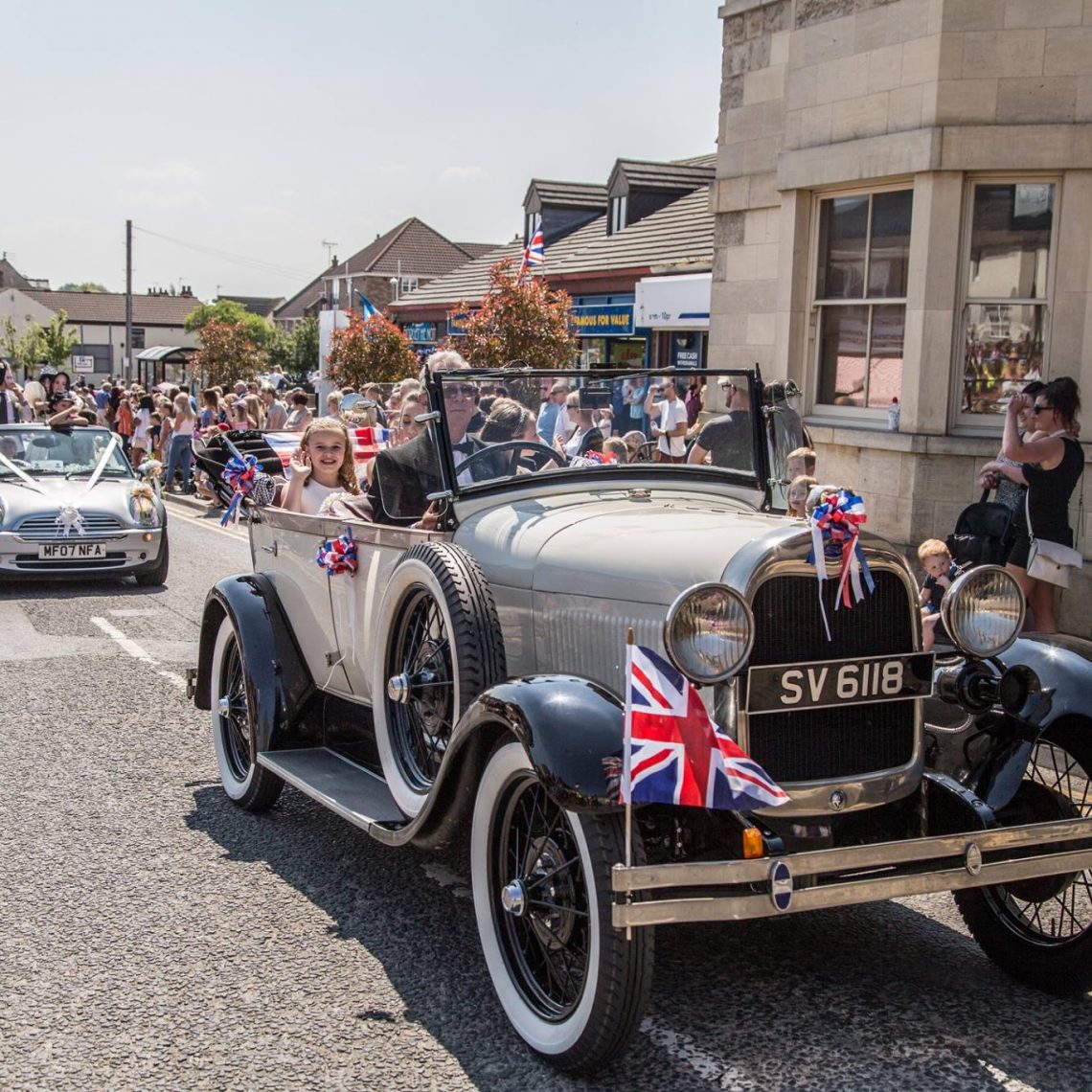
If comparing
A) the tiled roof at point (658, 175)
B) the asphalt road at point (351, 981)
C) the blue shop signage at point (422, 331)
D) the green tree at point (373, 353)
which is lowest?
the asphalt road at point (351, 981)

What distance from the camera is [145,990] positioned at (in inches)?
147

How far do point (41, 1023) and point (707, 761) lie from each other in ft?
6.39

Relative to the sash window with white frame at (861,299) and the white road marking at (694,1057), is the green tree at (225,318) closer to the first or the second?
the sash window with white frame at (861,299)

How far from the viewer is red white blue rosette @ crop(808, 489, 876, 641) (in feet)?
11.5

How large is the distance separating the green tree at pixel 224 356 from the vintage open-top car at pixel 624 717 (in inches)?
2280

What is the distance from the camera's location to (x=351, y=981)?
382 centimetres

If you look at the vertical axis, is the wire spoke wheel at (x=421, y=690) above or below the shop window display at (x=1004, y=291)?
below

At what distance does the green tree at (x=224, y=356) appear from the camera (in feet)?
201

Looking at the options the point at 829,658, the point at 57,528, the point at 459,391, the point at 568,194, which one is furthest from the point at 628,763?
the point at 568,194

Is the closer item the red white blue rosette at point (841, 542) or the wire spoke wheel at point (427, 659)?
the red white blue rosette at point (841, 542)

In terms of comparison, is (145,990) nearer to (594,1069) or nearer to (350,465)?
(594,1069)

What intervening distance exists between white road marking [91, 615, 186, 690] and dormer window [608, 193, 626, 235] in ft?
72.9

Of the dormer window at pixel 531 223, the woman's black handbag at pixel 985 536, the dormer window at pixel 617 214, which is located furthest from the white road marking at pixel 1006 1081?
the dormer window at pixel 531 223

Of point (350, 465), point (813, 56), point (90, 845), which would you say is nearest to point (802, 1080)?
point (90, 845)
